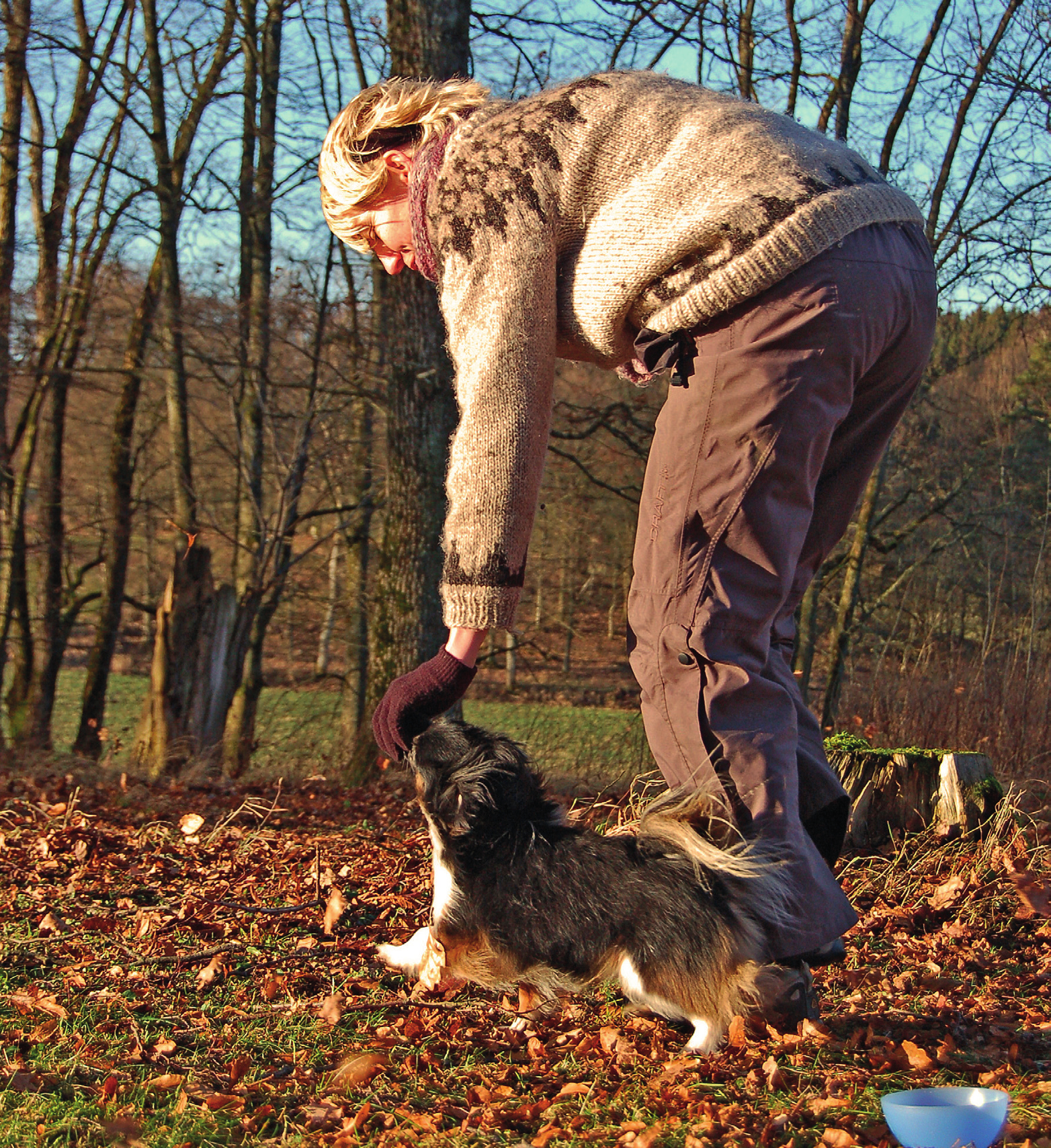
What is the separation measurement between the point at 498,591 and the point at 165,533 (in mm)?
11720

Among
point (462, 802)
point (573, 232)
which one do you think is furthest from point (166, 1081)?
point (573, 232)

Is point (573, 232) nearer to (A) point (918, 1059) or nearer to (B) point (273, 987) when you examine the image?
(A) point (918, 1059)

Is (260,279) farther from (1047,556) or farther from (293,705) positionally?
(1047,556)

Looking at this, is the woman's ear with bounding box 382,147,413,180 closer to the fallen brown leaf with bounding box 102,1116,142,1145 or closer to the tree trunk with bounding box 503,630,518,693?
the fallen brown leaf with bounding box 102,1116,142,1145

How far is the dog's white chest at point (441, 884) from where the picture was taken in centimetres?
237

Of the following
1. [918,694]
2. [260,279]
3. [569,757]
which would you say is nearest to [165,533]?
[260,279]

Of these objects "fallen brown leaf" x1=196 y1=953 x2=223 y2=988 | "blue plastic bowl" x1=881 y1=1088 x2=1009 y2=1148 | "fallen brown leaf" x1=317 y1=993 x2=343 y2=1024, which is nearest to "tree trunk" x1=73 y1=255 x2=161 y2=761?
"fallen brown leaf" x1=196 y1=953 x2=223 y2=988

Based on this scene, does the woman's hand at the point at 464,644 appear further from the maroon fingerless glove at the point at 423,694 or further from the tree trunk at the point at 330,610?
the tree trunk at the point at 330,610

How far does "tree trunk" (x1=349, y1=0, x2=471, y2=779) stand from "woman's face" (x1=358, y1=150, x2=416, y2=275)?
13.0 feet

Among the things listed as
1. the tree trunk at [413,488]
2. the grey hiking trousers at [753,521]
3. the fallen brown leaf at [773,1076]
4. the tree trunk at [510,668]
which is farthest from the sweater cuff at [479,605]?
the tree trunk at [510,668]

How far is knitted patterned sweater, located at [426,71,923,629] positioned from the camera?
2102mm

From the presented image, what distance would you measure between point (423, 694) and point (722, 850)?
0.69 metres

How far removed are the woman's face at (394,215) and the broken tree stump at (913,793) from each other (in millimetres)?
2586

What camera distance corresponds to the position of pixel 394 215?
2504mm
